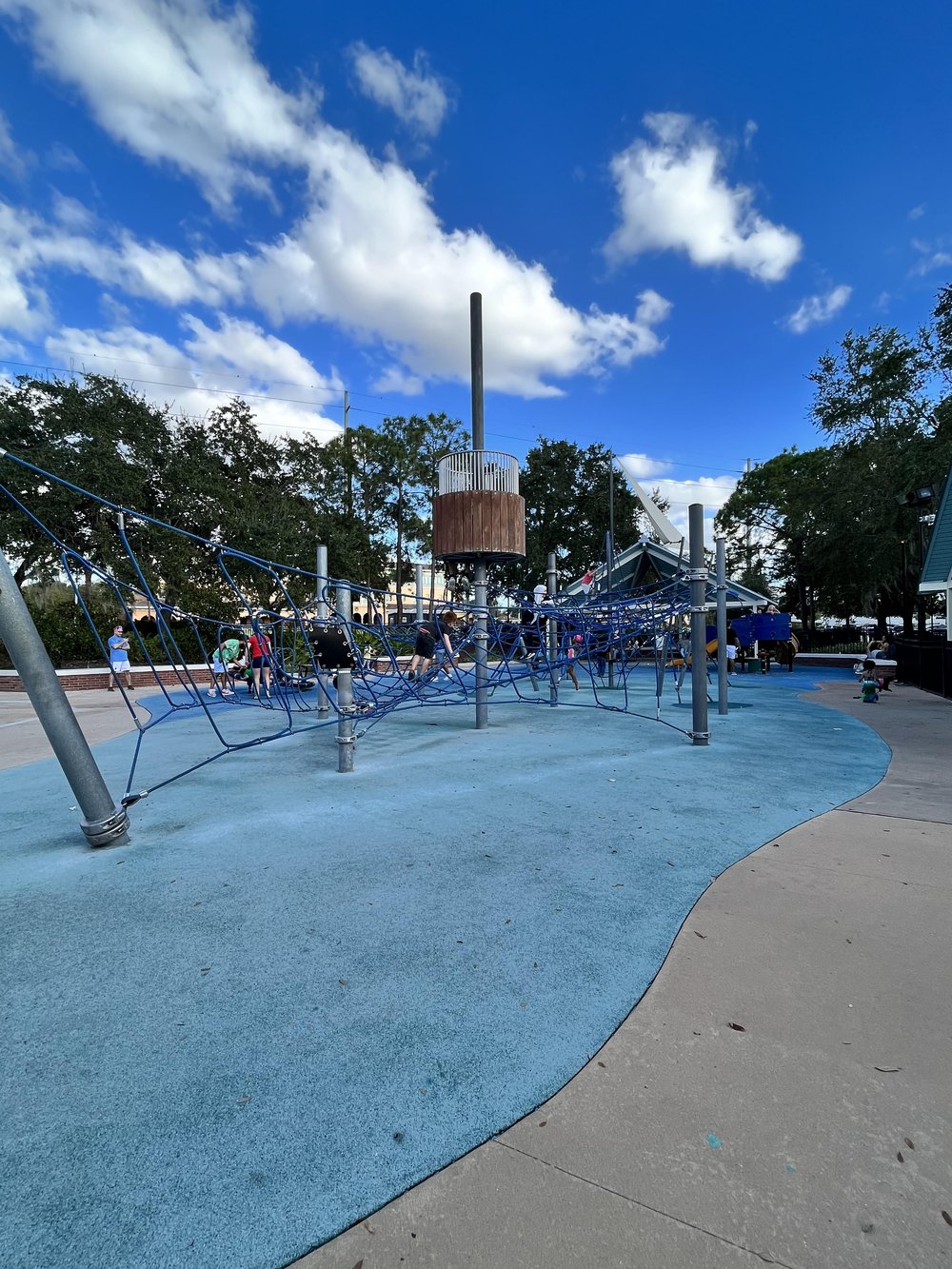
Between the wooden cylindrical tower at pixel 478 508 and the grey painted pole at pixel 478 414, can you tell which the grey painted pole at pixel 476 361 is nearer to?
the grey painted pole at pixel 478 414

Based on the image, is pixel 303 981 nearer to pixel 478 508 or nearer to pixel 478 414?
pixel 478 508

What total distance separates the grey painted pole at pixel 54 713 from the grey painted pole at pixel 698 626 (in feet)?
19.5

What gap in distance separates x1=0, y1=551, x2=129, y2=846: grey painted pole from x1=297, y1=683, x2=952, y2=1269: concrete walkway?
3.36 meters

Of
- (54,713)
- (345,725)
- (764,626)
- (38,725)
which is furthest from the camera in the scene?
(764,626)

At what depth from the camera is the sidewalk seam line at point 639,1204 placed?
4.66 feet

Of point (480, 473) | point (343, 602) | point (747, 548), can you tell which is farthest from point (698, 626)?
point (747, 548)

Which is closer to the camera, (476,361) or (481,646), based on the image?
(481,646)

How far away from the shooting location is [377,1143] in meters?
1.74

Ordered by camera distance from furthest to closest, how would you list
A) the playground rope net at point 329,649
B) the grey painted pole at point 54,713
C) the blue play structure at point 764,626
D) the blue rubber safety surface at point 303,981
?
the blue play structure at point 764,626
the playground rope net at point 329,649
the grey painted pole at point 54,713
the blue rubber safety surface at point 303,981

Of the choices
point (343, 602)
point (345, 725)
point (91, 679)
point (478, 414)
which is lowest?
point (91, 679)

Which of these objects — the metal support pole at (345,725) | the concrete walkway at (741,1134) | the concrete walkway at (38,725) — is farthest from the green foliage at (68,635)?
the concrete walkway at (741,1134)

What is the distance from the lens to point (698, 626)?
7.46 metres

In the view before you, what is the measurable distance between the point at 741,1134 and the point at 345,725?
5.09m

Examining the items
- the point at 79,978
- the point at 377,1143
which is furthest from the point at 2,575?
the point at 377,1143
